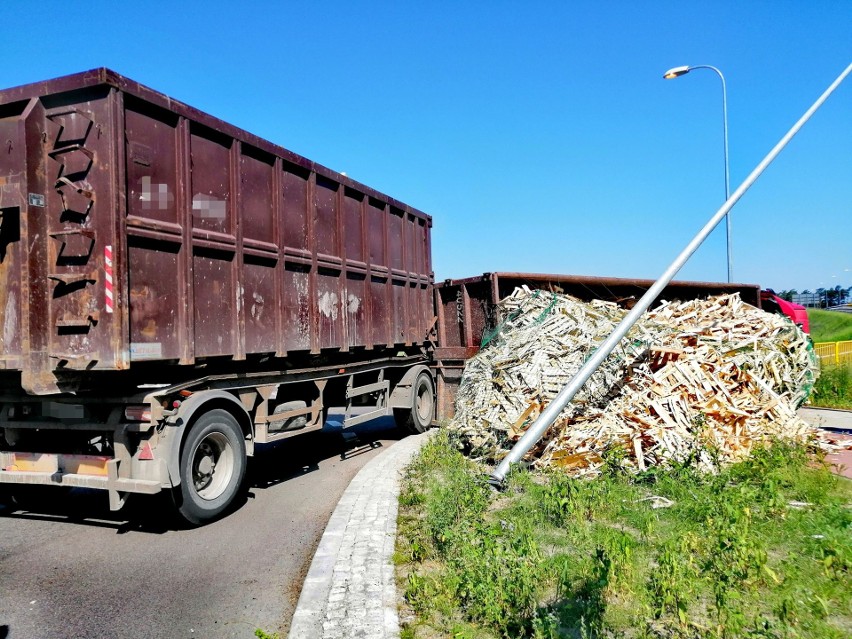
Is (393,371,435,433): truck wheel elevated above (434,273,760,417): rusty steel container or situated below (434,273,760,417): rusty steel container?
below

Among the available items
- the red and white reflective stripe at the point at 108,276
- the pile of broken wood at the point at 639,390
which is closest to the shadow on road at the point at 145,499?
the red and white reflective stripe at the point at 108,276

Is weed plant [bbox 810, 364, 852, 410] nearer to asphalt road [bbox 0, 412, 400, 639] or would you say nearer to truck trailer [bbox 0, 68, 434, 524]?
asphalt road [bbox 0, 412, 400, 639]

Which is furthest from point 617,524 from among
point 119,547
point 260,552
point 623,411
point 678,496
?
point 119,547

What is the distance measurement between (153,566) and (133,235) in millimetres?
2813

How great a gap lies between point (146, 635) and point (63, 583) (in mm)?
1239

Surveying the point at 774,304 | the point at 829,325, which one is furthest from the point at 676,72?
the point at 829,325

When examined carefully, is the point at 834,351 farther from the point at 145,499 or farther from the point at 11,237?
the point at 11,237

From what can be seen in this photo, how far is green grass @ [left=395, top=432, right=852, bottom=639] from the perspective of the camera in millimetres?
3496

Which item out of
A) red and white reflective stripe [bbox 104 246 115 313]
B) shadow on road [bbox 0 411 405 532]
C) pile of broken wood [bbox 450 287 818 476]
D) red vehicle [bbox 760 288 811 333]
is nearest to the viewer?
red and white reflective stripe [bbox 104 246 115 313]

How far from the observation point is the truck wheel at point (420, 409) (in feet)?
36.4

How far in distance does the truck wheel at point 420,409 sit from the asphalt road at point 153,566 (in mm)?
3560

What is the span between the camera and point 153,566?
194 inches

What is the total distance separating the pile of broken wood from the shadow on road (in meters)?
2.39

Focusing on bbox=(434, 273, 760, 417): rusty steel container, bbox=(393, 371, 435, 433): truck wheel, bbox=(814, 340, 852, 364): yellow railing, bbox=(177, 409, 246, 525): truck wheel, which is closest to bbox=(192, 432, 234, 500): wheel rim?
bbox=(177, 409, 246, 525): truck wheel
